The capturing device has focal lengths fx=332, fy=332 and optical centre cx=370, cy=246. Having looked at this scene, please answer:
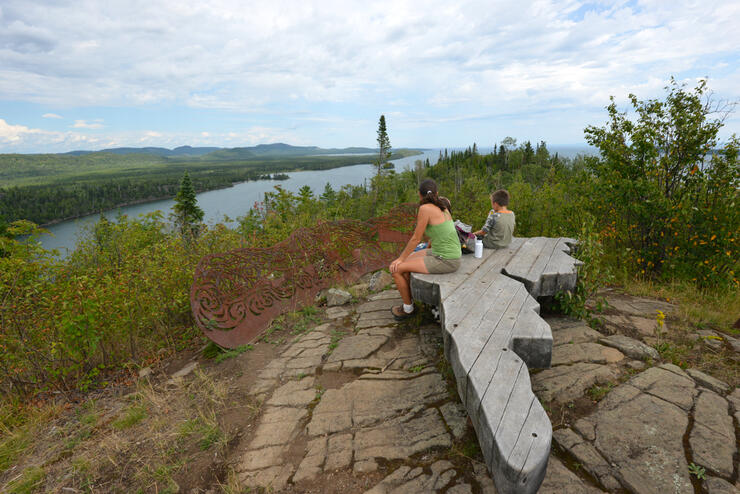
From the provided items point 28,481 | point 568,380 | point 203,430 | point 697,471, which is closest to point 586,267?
point 568,380

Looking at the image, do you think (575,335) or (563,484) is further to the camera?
(575,335)

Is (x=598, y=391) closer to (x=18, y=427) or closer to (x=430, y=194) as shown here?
(x=430, y=194)

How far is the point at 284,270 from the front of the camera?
4703 mm

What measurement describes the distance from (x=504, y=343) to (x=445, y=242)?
1468mm

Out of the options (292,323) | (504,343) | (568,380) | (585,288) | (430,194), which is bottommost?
(292,323)

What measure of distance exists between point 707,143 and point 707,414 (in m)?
3.99

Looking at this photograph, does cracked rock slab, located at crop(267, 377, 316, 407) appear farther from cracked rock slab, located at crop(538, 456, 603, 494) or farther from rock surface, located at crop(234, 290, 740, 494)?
cracked rock slab, located at crop(538, 456, 603, 494)

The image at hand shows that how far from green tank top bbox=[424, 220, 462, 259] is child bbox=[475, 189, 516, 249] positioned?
955 millimetres

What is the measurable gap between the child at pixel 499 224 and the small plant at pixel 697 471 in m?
2.78

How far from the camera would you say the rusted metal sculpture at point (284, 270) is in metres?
3.92

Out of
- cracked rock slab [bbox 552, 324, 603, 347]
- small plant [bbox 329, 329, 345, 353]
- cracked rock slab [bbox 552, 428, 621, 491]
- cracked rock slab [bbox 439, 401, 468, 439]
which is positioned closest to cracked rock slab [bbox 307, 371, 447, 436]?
cracked rock slab [bbox 439, 401, 468, 439]

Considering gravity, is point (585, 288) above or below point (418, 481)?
above

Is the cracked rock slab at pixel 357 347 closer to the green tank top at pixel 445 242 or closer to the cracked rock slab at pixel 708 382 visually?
the green tank top at pixel 445 242

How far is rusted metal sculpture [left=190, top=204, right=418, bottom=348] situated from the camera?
3.92m
